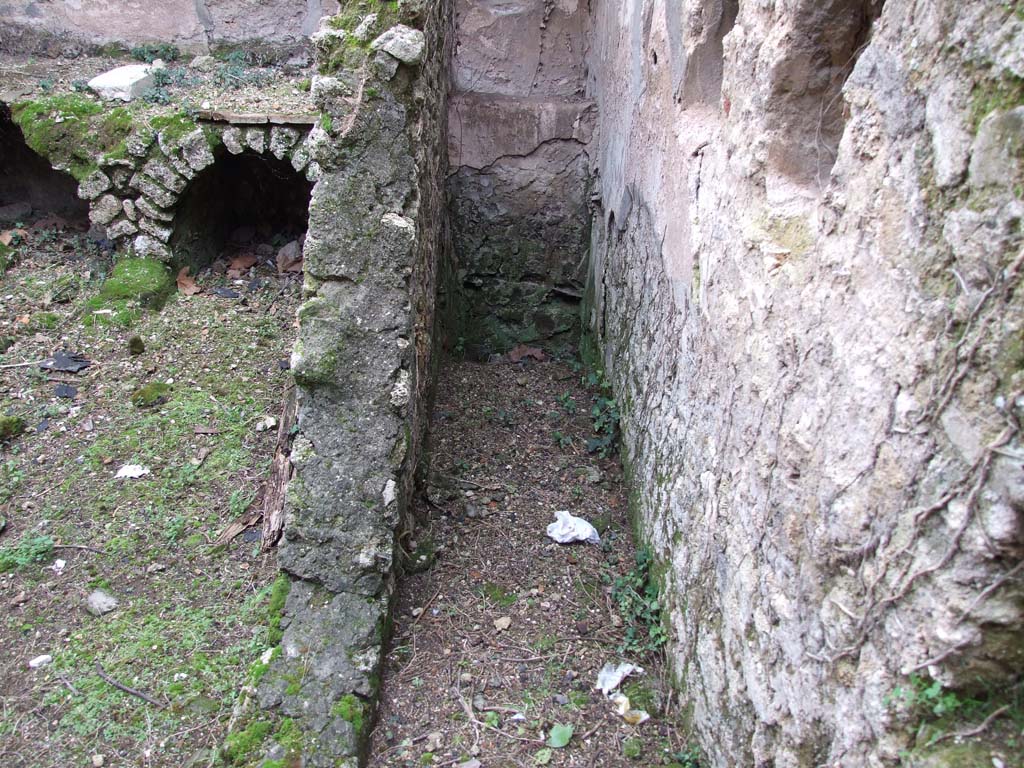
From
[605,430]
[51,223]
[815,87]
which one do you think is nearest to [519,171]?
[605,430]

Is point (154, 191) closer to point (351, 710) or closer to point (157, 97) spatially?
point (157, 97)

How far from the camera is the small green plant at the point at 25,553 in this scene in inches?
112

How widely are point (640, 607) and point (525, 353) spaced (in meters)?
2.16

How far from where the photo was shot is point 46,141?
177 inches

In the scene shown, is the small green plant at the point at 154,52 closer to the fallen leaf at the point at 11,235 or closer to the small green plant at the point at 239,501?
the fallen leaf at the point at 11,235

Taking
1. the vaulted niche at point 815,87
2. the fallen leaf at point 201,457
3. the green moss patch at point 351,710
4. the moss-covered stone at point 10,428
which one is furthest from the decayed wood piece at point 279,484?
the vaulted niche at point 815,87

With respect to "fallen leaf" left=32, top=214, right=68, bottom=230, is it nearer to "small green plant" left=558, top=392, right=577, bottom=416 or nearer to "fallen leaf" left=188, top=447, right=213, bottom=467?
"fallen leaf" left=188, top=447, right=213, bottom=467

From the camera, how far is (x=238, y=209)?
5.13m

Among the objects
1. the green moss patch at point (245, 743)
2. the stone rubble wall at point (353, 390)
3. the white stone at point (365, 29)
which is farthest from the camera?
the white stone at point (365, 29)

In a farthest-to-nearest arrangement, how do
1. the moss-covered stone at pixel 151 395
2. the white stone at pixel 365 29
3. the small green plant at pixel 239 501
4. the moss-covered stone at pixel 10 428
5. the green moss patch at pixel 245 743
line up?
the moss-covered stone at pixel 151 395
the moss-covered stone at pixel 10 428
the small green plant at pixel 239 501
the white stone at pixel 365 29
the green moss patch at pixel 245 743

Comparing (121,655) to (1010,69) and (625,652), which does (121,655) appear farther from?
(1010,69)

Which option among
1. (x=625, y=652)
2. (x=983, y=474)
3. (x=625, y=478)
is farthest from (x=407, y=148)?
(x=983, y=474)

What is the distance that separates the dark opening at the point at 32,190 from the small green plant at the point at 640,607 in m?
4.63

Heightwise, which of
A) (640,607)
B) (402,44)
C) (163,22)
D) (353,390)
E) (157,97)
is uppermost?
(402,44)
